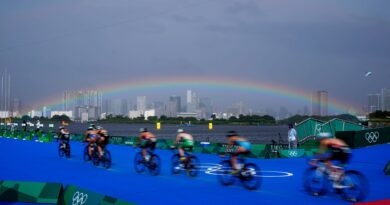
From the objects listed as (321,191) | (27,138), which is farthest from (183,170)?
(27,138)

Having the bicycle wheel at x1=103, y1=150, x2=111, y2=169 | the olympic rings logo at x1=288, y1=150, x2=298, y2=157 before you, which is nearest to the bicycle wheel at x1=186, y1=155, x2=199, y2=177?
the bicycle wheel at x1=103, y1=150, x2=111, y2=169

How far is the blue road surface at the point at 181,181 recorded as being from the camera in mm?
12984

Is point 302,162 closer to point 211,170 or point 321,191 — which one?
point 211,170

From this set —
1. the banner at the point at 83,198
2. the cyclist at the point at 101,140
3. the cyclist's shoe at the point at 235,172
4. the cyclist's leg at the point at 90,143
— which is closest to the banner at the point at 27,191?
the banner at the point at 83,198

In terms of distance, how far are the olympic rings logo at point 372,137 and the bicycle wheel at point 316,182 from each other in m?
20.0

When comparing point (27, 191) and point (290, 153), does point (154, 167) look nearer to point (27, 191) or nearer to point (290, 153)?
point (27, 191)

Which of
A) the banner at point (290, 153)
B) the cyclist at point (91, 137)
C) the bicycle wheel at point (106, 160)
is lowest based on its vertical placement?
the banner at point (290, 153)

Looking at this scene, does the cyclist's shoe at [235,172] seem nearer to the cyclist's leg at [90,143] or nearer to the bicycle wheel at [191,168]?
the bicycle wheel at [191,168]

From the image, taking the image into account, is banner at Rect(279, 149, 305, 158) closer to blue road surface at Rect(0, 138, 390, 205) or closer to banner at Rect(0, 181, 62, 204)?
blue road surface at Rect(0, 138, 390, 205)

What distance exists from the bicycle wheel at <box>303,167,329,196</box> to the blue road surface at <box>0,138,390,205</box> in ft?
0.78

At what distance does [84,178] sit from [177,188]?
4.18 meters

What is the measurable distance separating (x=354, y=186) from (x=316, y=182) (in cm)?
143

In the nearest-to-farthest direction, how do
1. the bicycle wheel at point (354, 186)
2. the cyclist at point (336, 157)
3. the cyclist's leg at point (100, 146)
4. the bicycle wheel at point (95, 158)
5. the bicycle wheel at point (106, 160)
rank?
1. the bicycle wheel at point (354, 186)
2. the cyclist at point (336, 157)
3. the bicycle wheel at point (106, 160)
4. the cyclist's leg at point (100, 146)
5. the bicycle wheel at point (95, 158)

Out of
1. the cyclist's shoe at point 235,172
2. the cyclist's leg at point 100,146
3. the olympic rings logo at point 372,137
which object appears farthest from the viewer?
the olympic rings logo at point 372,137
